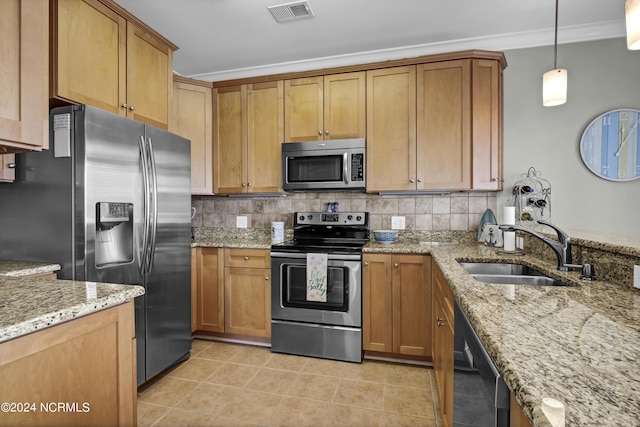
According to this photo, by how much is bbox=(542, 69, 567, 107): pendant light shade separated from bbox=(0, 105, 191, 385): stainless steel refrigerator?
7.72 ft

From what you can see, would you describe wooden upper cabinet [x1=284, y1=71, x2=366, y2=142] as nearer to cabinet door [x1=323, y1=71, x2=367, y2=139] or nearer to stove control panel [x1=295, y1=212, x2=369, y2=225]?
cabinet door [x1=323, y1=71, x2=367, y2=139]

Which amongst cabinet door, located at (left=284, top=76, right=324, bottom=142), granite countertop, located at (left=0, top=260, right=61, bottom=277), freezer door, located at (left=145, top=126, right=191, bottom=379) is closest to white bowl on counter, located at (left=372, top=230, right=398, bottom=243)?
cabinet door, located at (left=284, top=76, right=324, bottom=142)

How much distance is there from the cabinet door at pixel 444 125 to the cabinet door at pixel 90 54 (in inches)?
86.1

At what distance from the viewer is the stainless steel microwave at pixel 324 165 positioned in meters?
2.85

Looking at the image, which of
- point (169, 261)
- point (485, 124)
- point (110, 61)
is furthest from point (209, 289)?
point (485, 124)

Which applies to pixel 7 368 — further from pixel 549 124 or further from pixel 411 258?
pixel 549 124

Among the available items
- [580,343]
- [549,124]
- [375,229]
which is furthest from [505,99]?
[580,343]

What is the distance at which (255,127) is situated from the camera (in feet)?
10.3

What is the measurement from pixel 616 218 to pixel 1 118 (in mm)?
3777

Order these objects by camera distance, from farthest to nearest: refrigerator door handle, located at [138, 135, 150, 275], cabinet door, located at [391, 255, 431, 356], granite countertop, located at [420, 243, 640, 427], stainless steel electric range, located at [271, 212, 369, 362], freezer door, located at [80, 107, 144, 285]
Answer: stainless steel electric range, located at [271, 212, 369, 362]
cabinet door, located at [391, 255, 431, 356]
refrigerator door handle, located at [138, 135, 150, 275]
freezer door, located at [80, 107, 144, 285]
granite countertop, located at [420, 243, 640, 427]

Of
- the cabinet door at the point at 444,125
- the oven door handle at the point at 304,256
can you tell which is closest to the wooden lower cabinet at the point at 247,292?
the oven door handle at the point at 304,256

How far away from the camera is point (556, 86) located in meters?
1.80

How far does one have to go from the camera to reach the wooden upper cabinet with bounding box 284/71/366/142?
2.89 m

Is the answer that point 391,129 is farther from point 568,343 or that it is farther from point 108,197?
point 568,343
